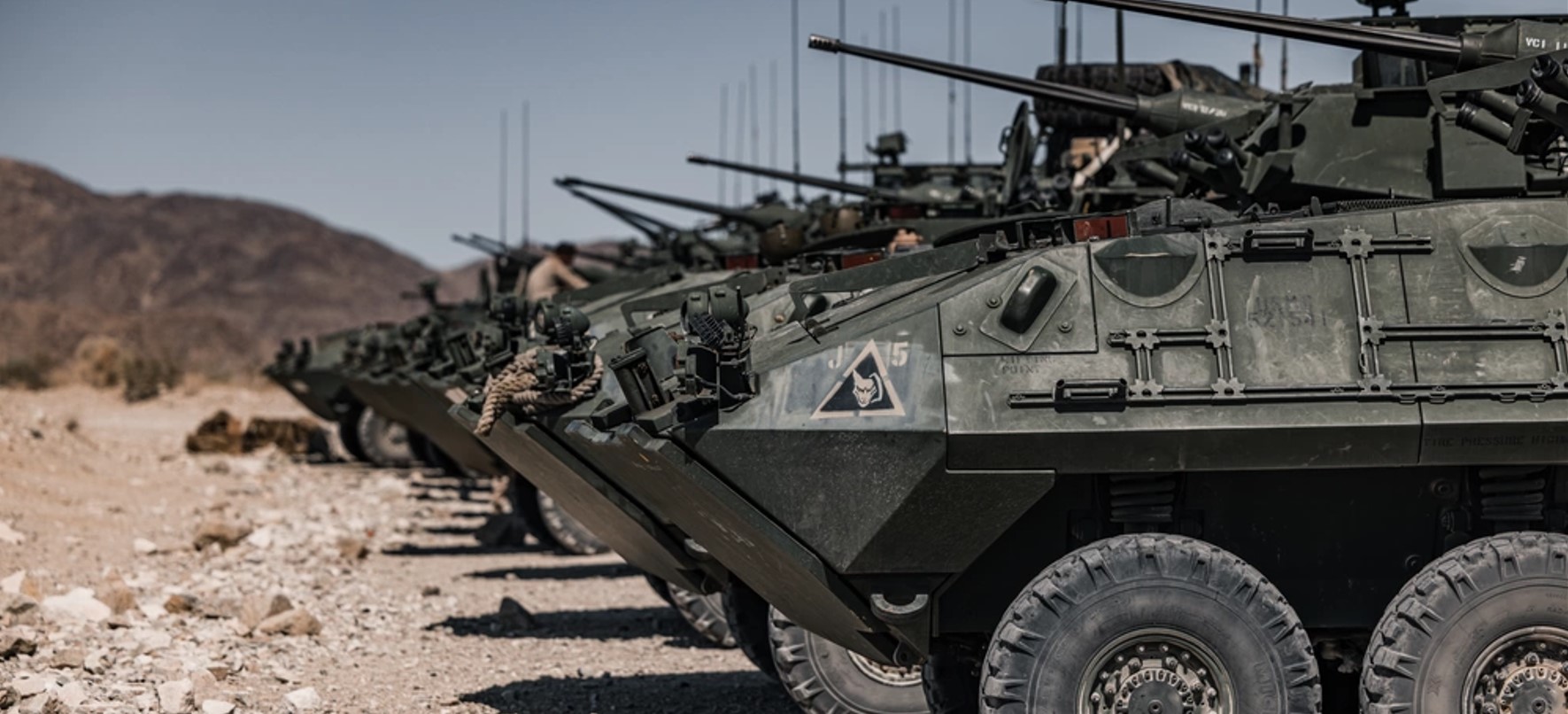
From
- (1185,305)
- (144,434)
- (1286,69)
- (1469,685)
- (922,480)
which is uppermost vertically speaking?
(1286,69)

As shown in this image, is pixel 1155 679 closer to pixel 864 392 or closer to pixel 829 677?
pixel 864 392

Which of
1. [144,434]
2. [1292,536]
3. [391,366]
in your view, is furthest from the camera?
[144,434]

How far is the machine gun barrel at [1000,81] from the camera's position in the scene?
1047 centimetres

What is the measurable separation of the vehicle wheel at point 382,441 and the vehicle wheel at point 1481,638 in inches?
908

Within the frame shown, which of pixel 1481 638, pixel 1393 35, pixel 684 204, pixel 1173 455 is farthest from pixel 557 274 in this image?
pixel 1481 638

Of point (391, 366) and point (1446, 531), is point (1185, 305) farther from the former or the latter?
point (391, 366)

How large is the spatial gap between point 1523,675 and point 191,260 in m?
103

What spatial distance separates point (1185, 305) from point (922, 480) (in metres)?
1.09

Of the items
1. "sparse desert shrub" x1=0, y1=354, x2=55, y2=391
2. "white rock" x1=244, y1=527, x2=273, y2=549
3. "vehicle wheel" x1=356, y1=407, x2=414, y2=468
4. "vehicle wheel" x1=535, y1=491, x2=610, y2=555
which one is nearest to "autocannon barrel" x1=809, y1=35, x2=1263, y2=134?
"vehicle wheel" x1=535, y1=491, x2=610, y2=555

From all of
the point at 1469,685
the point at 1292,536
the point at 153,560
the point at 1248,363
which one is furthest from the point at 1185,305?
the point at 153,560

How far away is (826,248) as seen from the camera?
14086 millimetres

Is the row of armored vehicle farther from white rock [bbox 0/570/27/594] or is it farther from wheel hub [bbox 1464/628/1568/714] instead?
white rock [bbox 0/570/27/594]

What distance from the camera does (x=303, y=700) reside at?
9.95 meters

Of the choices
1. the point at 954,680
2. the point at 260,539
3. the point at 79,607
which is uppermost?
the point at 954,680
